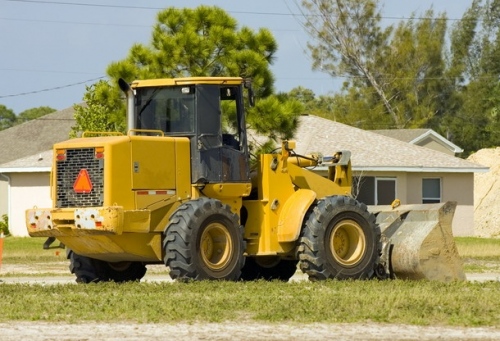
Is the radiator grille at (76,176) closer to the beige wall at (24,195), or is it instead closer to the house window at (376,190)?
the house window at (376,190)

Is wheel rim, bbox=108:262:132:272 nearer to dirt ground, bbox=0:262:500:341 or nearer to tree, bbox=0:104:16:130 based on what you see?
dirt ground, bbox=0:262:500:341

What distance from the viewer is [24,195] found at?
1928 inches

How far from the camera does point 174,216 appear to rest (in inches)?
730

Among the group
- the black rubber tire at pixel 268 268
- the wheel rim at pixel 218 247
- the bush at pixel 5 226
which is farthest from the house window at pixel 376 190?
the wheel rim at pixel 218 247

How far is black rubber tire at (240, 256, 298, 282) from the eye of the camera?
69.9 feet

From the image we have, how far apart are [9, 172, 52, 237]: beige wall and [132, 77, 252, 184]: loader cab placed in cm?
2875

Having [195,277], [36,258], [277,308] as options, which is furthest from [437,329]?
[36,258]

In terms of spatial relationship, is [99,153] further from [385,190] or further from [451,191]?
[451,191]

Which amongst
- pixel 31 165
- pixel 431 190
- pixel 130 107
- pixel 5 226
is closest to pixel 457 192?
pixel 431 190

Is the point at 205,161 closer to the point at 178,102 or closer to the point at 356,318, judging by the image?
the point at 178,102

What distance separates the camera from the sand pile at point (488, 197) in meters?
56.2

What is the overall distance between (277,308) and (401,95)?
67.2 metres

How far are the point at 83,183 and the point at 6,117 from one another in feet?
327

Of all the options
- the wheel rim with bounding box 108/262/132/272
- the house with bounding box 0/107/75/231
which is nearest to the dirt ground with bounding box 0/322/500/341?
the wheel rim with bounding box 108/262/132/272
